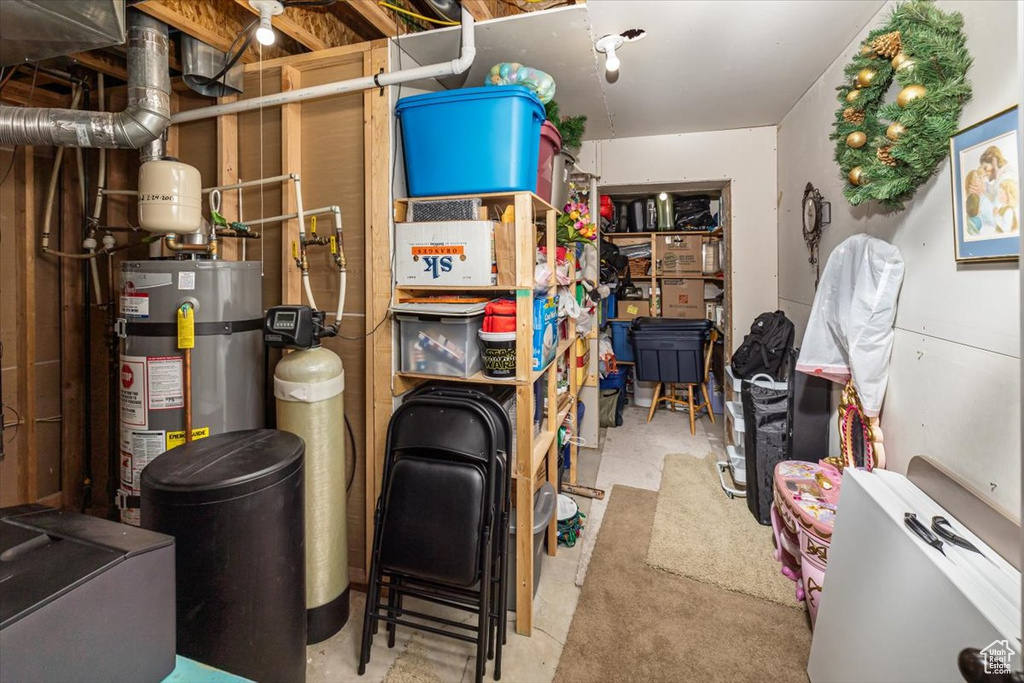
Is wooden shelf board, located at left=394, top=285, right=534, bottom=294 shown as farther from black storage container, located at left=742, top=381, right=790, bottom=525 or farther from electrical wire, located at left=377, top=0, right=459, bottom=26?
black storage container, located at left=742, top=381, right=790, bottom=525

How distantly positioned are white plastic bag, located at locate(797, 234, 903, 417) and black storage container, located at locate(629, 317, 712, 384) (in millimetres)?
2260

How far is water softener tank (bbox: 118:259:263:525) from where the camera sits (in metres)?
1.77

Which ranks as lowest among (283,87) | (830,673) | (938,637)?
(830,673)

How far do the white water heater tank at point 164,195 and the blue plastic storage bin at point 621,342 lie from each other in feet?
13.2

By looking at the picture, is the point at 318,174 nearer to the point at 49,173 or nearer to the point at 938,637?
the point at 49,173

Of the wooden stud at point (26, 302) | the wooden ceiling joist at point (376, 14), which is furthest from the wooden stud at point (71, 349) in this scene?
the wooden ceiling joist at point (376, 14)

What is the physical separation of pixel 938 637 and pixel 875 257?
1.37m

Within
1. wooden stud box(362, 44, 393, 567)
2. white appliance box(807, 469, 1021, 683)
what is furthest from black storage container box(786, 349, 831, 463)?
wooden stud box(362, 44, 393, 567)

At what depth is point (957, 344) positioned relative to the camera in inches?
58.1

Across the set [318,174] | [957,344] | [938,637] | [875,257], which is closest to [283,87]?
[318,174]

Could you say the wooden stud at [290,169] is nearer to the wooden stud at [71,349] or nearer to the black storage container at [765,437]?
the wooden stud at [71,349]

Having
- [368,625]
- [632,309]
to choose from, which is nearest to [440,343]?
[368,625]

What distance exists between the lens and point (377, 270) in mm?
1976

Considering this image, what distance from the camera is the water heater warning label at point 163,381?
69.9 inches
